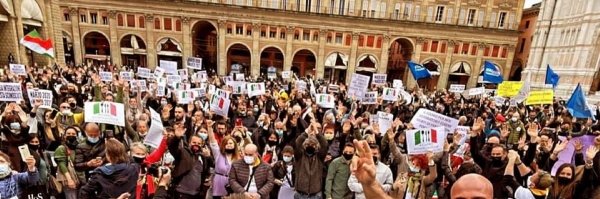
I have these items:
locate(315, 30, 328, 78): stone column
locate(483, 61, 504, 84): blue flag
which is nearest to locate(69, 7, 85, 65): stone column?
locate(315, 30, 328, 78): stone column

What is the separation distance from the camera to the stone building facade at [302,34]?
3259 centimetres

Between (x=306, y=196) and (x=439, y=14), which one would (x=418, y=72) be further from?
(x=439, y=14)

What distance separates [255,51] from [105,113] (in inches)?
1183

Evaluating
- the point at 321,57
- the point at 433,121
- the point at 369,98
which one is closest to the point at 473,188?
the point at 433,121

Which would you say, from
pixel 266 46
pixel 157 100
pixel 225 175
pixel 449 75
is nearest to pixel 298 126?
pixel 225 175

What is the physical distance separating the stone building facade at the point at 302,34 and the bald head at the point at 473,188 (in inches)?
1324

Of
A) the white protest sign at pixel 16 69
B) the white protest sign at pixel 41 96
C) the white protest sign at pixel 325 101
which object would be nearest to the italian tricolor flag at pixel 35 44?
the white protest sign at pixel 16 69

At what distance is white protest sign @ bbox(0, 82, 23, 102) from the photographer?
23.6 ft

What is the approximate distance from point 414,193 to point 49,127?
6162mm

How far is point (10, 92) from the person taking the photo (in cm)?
729

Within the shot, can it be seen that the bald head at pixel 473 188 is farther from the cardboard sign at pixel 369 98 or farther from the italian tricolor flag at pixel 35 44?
the italian tricolor flag at pixel 35 44

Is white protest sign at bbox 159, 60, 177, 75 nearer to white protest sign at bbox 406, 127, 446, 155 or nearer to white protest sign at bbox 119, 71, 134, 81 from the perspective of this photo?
white protest sign at bbox 119, 71, 134, 81

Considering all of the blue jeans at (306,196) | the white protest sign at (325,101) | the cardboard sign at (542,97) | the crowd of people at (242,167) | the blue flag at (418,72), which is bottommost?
the blue jeans at (306,196)

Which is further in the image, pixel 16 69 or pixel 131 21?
pixel 131 21
